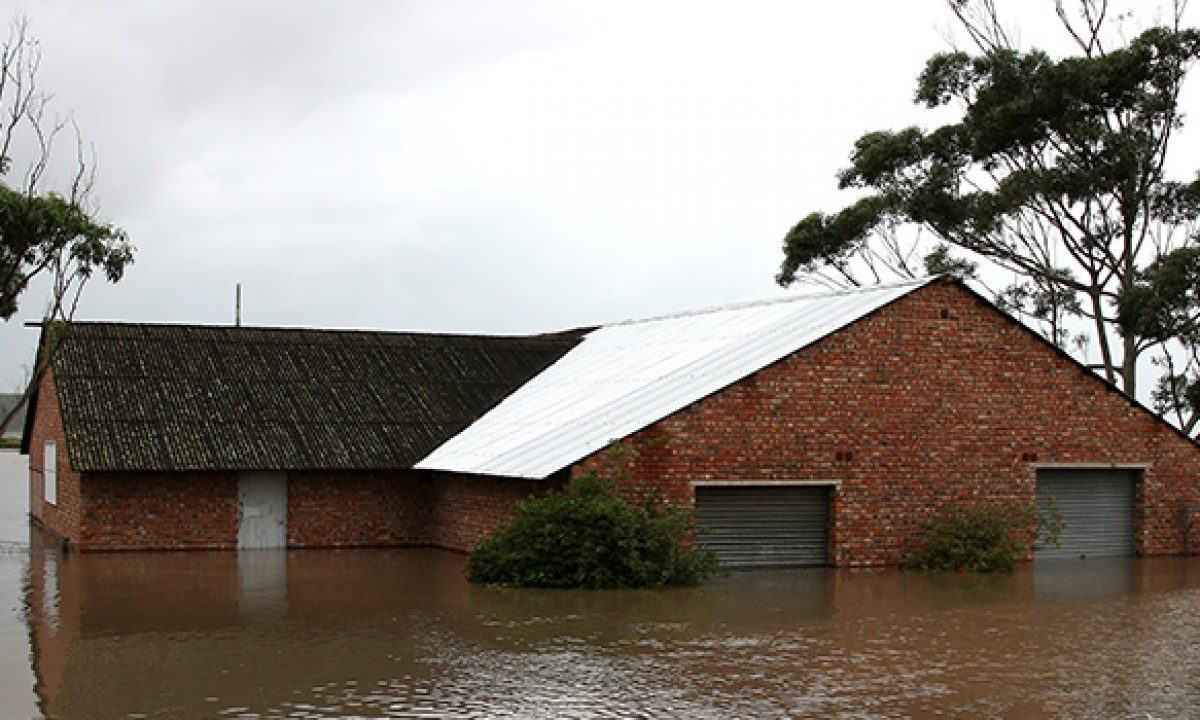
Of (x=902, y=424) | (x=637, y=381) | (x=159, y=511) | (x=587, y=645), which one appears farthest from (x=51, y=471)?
(x=587, y=645)

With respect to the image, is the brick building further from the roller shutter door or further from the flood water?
the flood water

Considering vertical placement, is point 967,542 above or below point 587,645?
above

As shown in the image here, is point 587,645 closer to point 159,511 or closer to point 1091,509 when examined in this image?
point 159,511

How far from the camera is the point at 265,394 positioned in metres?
26.9

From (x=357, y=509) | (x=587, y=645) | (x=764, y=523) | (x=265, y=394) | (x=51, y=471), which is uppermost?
(x=265, y=394)

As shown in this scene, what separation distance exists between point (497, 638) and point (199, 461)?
10.5 metres

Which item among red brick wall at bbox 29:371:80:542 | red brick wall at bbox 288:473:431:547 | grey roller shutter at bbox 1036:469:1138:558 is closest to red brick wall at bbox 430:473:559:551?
red brick wall at bbox 288:473:431:547

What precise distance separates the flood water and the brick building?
156 cm

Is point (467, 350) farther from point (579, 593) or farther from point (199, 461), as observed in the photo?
point (579, 593)

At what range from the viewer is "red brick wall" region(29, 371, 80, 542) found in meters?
25.4

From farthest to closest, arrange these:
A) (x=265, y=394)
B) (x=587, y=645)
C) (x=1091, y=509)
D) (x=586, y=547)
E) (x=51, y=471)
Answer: (x=51, y=471)
(x=265, y=394)
(x=1091, y=509)
(x=586, y=547)
(x=587, y=645)

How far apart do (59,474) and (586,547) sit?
12.0 meters

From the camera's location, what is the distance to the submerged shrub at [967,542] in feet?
74.7

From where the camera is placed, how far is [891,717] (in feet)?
37.7
